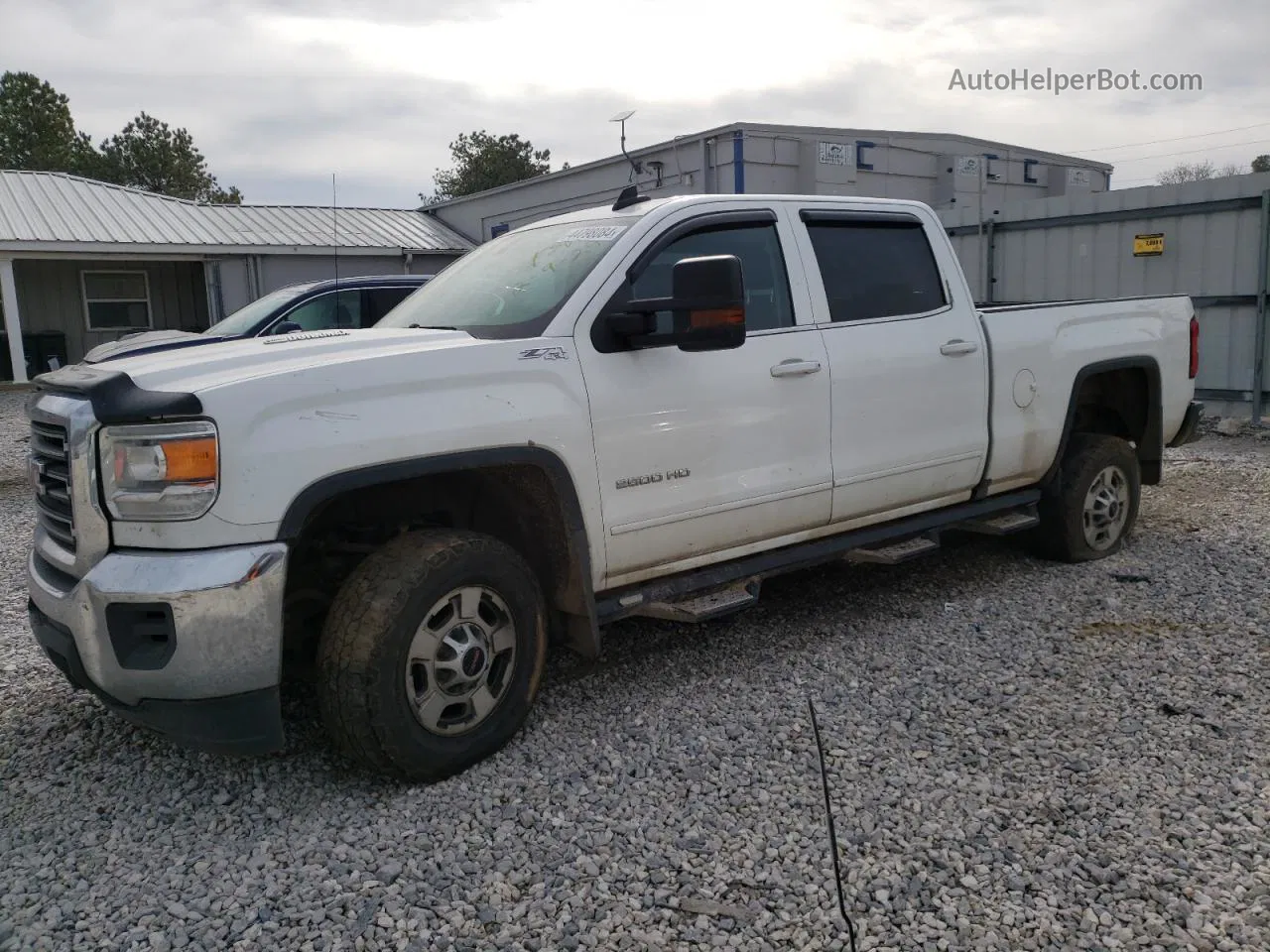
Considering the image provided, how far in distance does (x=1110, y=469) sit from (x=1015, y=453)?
97 cm

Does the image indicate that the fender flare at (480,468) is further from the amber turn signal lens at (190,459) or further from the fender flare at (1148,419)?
the fender flare at (1148,419)

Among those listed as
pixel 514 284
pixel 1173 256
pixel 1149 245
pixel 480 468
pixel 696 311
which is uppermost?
pixel 1149 245

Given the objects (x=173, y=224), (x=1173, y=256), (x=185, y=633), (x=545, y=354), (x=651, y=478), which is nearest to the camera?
(x=185, y=633)

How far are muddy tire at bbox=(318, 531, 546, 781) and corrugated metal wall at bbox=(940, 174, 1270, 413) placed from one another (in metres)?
7.64

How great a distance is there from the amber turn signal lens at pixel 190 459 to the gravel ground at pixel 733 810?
1139 mm

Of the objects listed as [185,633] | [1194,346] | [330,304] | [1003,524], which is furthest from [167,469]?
[330,304]

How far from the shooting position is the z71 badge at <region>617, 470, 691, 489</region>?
3782 mm

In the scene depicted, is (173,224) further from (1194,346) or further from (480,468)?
(480,468)

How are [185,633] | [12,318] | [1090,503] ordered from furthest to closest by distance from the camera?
[12,318]
[1090,503]
[185,633]

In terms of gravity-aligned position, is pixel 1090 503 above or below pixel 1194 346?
below

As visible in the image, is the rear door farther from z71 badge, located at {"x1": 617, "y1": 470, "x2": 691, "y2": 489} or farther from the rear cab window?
z71 badge, located at {"x1": 617, "y1": 470, "x2": 691, "y2": 489}

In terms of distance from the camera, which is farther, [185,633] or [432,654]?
[432,654]

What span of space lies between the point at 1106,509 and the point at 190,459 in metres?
4.95

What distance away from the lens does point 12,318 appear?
19.6 m
